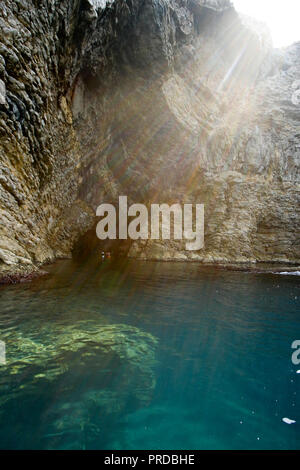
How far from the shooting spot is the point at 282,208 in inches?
1499

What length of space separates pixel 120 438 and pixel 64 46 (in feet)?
87.2

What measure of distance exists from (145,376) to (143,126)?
37.7 metres

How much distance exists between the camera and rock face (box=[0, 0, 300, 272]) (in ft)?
62.2

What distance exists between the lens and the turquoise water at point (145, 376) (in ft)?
14.5

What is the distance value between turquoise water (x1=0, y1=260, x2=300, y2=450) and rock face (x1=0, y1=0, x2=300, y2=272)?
9.47m

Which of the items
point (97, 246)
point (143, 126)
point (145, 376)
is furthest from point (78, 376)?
point (143, 126)

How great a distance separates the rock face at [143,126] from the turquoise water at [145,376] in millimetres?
9470

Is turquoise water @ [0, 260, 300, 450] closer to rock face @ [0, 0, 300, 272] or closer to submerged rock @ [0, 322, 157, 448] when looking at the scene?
submerged rock @ [0, 322, 157, 448]

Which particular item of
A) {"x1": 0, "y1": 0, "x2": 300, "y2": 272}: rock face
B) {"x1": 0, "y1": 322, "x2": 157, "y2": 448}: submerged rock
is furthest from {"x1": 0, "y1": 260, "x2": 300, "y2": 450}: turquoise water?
{"x1": 0, "y1": 0, "x2": 300, "y2": 272}: rock face

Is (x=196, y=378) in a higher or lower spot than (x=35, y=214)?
lower

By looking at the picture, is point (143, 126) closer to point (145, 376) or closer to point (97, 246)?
point (97, 246)

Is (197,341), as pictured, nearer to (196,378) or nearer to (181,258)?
(196,378)

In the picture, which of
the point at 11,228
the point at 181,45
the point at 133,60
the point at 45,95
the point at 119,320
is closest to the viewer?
the point at 119,320

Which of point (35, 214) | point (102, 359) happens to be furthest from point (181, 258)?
point (102, 359)
